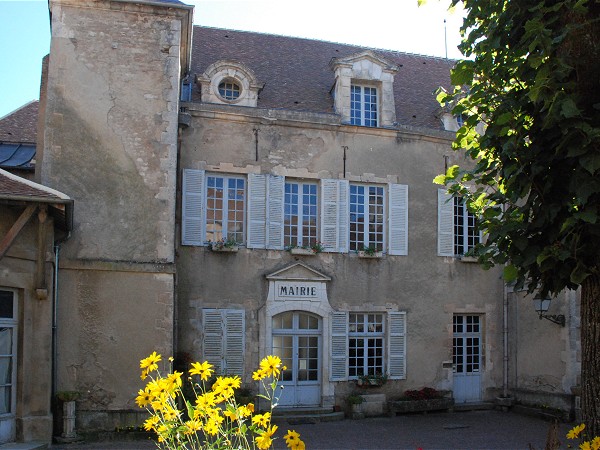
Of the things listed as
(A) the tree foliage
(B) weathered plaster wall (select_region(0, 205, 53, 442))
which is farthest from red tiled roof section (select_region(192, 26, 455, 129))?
(A) the tree foliage

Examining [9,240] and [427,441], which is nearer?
[9,240]

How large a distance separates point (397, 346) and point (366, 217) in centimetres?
268

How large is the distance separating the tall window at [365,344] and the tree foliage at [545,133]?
8.44 metres

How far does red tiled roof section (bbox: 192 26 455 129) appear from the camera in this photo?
14719 millimetres

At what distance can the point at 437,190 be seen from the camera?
14.8m

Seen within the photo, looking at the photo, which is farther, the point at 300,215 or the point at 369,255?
the point at 369,255

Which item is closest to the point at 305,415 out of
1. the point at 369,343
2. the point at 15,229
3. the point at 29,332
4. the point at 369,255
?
the point at 369,343

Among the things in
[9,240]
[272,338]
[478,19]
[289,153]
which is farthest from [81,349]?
[478,19]

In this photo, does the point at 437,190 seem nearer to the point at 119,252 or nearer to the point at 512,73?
the point at 119,252

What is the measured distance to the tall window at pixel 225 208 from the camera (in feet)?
43.5

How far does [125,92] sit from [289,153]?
358 cm

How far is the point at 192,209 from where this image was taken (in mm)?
12977

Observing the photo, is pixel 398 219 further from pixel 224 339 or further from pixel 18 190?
pixel 18 190

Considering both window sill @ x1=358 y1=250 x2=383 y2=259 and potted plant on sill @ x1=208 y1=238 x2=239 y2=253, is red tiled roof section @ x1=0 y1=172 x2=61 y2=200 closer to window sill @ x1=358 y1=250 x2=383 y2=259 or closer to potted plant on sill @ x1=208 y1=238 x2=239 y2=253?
potted plant on sill @ x1=208 y1=238 x2=239 y2=253
